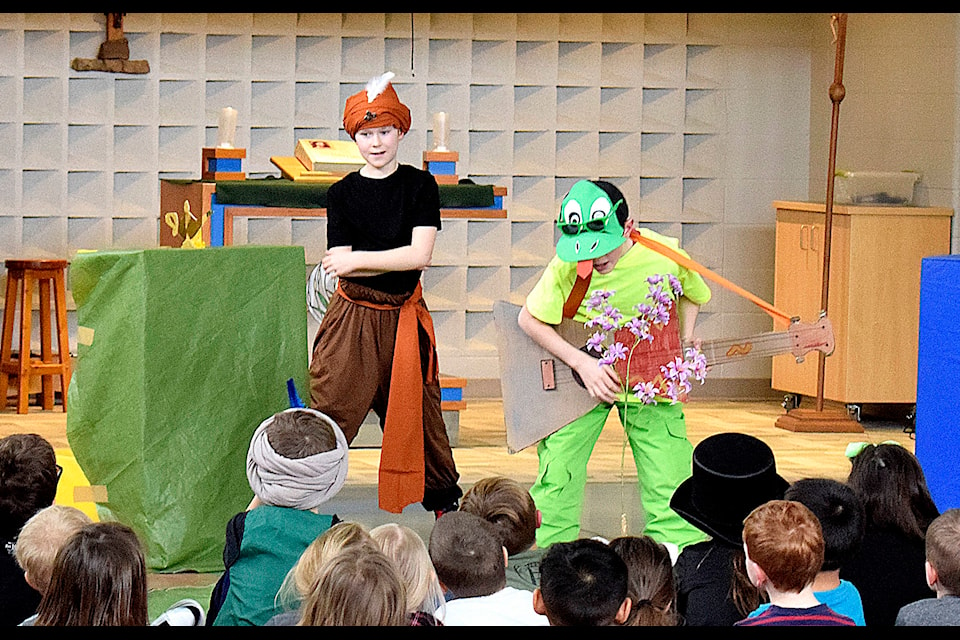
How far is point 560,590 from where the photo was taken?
6.62ft

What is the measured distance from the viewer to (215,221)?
5215mm

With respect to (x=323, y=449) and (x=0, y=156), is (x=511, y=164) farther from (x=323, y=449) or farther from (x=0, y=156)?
(x=323, y=449)

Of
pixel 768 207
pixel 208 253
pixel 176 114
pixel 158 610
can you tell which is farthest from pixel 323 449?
pixel 768 207

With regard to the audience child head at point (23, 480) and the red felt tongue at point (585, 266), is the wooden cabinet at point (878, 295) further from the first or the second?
the audience child head at point (23, 480)

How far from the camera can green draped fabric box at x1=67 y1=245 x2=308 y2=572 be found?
138 inches

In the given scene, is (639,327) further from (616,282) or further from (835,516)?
(835,516)

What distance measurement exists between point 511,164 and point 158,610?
423 cm

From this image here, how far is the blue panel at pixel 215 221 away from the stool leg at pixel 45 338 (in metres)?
1.58

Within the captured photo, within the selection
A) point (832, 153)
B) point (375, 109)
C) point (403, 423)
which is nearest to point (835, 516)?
point (403, 423)

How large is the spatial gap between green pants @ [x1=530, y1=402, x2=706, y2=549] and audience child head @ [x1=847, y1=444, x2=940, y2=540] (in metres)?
0.83

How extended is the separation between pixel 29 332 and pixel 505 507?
12.3 feet

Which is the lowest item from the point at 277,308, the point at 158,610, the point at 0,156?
the point at 158,610

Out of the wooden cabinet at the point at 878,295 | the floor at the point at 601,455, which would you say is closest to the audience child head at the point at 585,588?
the floor at the point at 601,455

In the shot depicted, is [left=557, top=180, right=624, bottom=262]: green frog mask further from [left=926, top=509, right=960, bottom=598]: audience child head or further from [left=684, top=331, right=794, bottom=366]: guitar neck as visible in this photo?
[left=926, top=509, right=960, bottom=598]: audience child head
